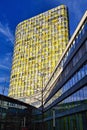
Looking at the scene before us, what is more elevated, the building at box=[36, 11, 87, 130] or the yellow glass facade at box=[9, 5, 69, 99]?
the yellow glass facade at box=[9, 5, 69, 99]

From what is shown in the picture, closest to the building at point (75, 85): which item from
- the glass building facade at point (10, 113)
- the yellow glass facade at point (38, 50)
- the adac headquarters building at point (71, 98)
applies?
the adac headquarters building at point (71, 98)

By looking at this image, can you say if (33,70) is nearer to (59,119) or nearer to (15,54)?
(15,54)

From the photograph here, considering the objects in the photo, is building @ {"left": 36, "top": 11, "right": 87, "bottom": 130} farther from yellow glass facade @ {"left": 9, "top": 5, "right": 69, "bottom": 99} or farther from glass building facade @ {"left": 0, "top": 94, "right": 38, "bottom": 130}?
yellow glass facade @ {"left": 9, "top": 5, "right": 69, "bottom": 99}

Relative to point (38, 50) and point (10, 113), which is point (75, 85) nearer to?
point (10, 113)

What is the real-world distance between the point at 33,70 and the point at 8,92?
18.3 m

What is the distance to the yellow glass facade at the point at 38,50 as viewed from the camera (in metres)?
89.7

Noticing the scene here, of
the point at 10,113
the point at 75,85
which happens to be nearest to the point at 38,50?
the point at 10,113

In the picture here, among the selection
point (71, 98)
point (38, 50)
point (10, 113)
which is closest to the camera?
point (71, 98)

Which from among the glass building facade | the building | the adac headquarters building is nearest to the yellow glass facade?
the glass building facade

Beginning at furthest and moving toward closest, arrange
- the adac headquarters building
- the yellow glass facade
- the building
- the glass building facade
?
the yellow glass facade
the glass building facade
the adac headquarters building
the building

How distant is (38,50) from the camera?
97125 mm

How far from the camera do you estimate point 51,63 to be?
3484 inches

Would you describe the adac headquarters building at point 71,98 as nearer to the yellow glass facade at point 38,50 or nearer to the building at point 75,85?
the building at point 75,85

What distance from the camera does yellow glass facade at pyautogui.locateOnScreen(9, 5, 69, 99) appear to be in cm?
8969
